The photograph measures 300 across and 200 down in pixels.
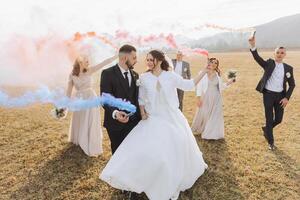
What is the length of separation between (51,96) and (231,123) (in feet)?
26.3

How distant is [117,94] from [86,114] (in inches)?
120

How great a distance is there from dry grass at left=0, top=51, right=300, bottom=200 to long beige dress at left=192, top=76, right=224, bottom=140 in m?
0.35

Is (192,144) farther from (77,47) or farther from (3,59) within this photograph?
(3,59)

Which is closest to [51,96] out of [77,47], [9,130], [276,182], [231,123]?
[77,47]

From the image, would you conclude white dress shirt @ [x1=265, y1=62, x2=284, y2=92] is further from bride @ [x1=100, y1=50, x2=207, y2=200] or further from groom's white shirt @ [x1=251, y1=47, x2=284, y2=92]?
bride @ [x1=100, y1=50, x2=207, y2=200]

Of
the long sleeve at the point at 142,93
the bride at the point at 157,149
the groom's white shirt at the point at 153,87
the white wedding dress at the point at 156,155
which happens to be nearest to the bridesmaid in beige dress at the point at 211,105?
the bride at the point at 157,149

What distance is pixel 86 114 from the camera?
936cm

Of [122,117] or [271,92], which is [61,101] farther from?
[271,92]

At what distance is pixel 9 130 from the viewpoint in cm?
Answer: 1220

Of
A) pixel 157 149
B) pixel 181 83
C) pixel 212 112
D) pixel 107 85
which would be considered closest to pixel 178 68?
pixel 212 112

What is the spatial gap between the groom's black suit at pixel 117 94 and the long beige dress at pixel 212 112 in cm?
421

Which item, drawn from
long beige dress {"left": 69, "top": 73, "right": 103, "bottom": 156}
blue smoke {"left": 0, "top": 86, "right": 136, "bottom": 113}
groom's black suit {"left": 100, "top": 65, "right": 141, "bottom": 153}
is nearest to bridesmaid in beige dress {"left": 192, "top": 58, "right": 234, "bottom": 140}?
long beige dress {"left": 69, "top": 73, "right": 103, "bottom": 156}

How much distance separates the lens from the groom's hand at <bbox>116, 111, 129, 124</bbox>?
612 centimetres

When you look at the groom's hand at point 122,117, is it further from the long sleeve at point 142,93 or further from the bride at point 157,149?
the long sleeve at point 142,93
